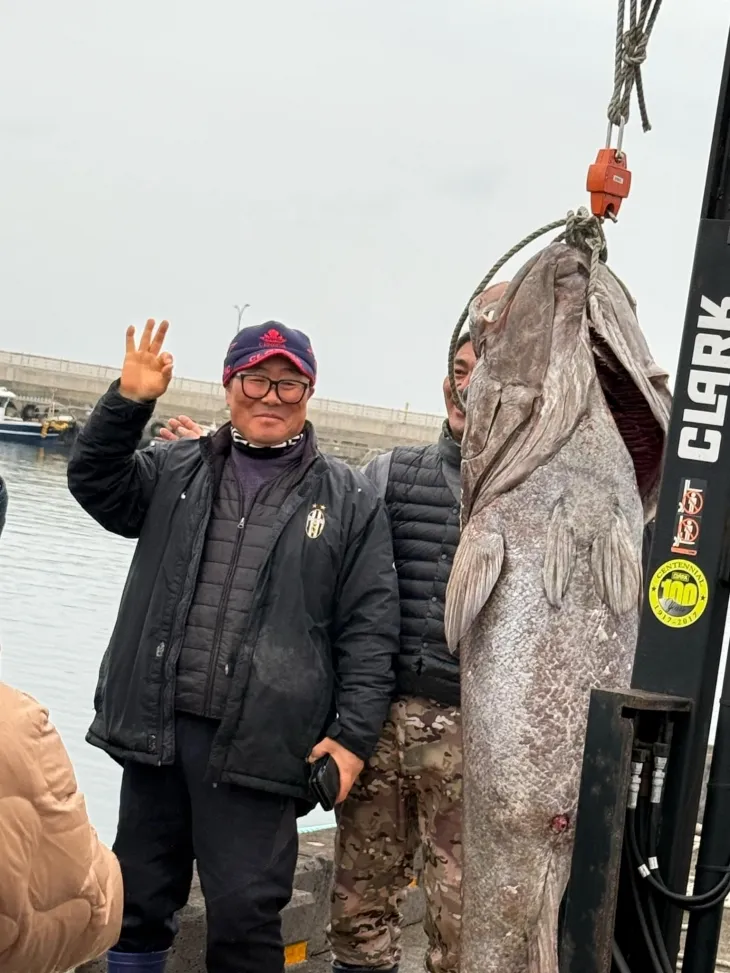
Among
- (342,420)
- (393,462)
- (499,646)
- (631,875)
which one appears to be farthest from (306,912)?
(342,420)

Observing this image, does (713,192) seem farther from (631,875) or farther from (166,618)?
(166,618)

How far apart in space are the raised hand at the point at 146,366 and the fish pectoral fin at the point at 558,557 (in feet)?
4.84

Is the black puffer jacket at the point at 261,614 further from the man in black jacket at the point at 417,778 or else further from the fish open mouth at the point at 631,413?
A: the fish open mouth at the point at 631,413

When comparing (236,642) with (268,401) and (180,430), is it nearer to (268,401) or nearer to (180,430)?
(268,401)

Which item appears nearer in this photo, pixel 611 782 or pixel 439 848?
pixel 611 782

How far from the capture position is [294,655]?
3.96m

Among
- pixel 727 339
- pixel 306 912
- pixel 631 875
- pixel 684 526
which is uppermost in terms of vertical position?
pixel 727 339

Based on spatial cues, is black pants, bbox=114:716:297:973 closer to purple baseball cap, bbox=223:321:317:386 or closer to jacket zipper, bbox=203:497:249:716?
jacket zipper, bbox=203:497:249:716

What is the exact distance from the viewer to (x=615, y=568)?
122 inches

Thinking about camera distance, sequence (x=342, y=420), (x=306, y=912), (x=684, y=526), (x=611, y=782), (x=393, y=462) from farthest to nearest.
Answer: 1. (x=342, y=420)
2. (x=306, y=912)
3. (x=393, y=462)
4. (x=684, y=526)
5. (x=611, y=782)

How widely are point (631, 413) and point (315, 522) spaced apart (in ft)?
3.91

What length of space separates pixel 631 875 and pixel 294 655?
58.4 inches

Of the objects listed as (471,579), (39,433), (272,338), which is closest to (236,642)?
(272,338)

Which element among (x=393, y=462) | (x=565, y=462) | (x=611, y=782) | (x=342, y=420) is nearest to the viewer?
(x=611, y=782)
